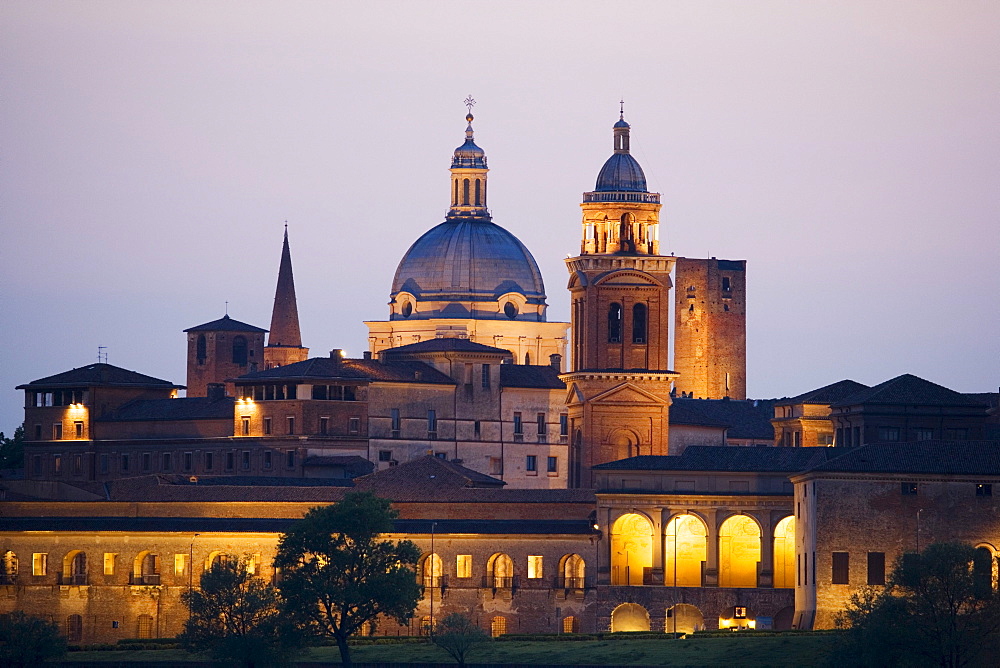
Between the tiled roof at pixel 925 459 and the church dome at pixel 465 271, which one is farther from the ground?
the church dome at pixel 465 271

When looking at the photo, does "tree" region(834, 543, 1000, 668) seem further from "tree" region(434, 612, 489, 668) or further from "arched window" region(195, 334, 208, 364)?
"arched window" region(195, 334, 208, 364)

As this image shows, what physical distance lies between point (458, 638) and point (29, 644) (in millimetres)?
12847

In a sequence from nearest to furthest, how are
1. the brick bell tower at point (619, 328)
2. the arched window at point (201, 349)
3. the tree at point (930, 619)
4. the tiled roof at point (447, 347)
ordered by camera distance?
the tree at point (930, 619)
the brick bell tower at point (619, 328)
the tiled roof at point (447, 347)
the arched window at point (201, 349)

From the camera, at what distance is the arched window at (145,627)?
109 metres

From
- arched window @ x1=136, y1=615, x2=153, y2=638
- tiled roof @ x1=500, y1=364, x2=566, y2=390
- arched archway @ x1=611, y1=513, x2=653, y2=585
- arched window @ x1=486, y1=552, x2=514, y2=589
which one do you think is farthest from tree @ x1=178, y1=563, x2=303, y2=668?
tiled roof @ x1=500, y1=364, x2=566, y2=390

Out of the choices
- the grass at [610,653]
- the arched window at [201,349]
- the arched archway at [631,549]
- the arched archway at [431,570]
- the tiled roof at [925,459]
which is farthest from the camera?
the arched window at [201,349]

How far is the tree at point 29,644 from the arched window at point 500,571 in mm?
19591

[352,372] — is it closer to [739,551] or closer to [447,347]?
[447,347]

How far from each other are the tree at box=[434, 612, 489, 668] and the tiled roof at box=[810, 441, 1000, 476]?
13.3 meters

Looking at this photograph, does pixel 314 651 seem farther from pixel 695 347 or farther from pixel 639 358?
pixel 695 347

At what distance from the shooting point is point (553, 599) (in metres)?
110

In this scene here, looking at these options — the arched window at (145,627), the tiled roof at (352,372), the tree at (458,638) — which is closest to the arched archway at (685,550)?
the tree at (458,638)

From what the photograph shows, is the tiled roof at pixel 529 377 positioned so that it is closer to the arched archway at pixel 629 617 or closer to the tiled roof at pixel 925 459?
the arched archway at pixel 629 617

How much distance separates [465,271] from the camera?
150 metres
